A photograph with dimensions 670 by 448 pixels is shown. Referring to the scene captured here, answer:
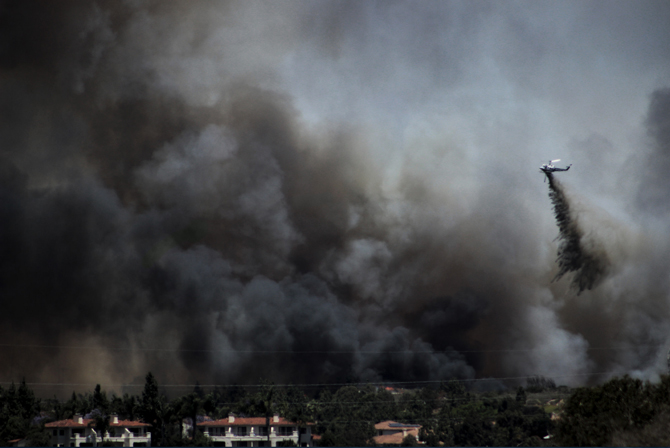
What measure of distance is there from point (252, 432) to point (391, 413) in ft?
160

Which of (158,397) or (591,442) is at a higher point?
(158,397)

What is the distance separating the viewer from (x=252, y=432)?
138 m

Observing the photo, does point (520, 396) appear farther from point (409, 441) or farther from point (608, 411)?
point (608, 411)

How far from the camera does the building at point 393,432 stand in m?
152

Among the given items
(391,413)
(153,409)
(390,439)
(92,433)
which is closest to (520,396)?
(391,413)

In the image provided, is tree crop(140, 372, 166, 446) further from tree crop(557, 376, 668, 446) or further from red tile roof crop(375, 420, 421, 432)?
tree crop(557, 376, 668, 446)

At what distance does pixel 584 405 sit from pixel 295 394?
127056 mm

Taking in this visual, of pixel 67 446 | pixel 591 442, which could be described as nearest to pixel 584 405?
pixel 591 442

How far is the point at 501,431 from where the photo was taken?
500 ft

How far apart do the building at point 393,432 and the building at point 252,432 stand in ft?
70.7

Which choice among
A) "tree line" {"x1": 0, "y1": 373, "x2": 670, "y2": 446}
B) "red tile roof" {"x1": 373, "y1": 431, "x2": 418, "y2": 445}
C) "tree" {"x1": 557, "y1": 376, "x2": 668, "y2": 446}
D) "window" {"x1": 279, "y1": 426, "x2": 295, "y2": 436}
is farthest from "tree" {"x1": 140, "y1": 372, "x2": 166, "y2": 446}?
"tree" {"x1": 557, "y1": 376, "x2": 668, "y2": 446}

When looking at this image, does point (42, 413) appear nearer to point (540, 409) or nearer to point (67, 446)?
point (67, 446)

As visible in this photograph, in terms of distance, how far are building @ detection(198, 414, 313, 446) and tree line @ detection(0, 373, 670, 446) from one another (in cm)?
199

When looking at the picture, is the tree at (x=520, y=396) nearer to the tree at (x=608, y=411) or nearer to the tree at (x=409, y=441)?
the tree at (x=409, y=441)
